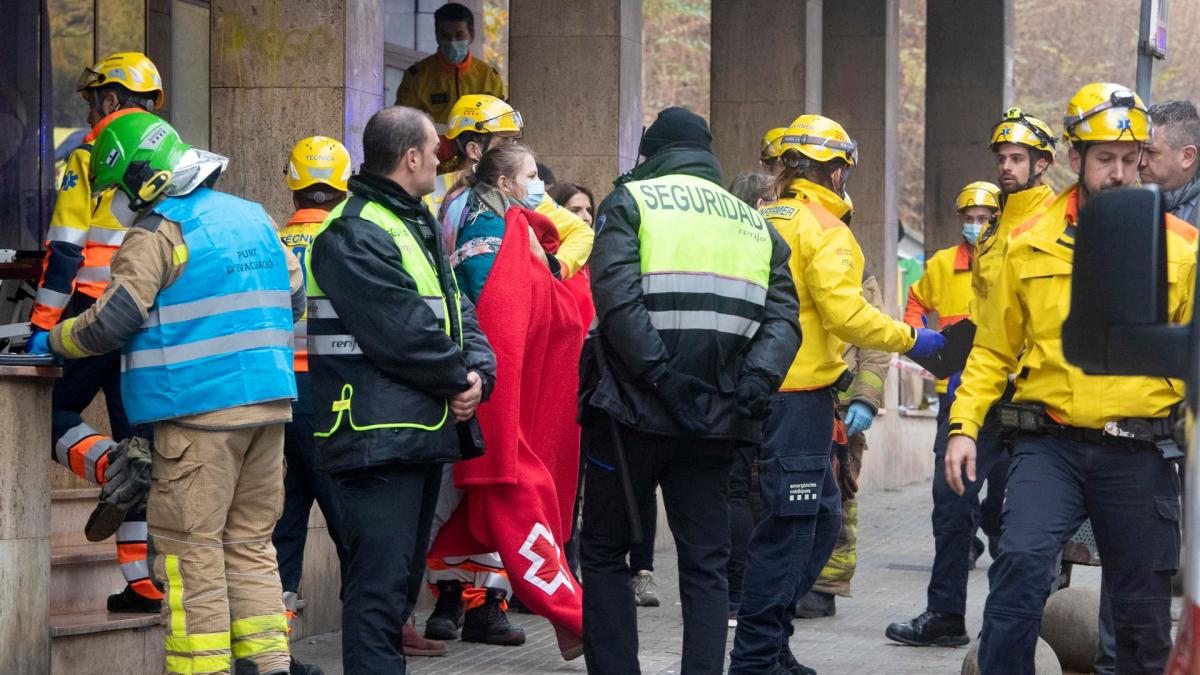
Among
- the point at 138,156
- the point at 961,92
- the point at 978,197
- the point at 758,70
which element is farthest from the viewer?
the point at 961,92

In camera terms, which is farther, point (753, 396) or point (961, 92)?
point (961, 92)

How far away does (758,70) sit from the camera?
15.1 m

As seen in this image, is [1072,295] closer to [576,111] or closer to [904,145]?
[576,111]

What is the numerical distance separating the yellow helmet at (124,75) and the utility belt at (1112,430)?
3941mm

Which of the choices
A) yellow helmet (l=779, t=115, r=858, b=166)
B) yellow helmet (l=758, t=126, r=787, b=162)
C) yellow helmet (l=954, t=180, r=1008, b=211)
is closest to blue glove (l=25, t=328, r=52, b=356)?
yellow helmet (l=779, t=115, r=858, b=166)

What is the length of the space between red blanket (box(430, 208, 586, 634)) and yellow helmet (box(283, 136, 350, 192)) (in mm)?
739

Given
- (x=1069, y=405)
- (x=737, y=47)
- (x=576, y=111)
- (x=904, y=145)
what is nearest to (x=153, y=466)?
(x=1069, y=405)

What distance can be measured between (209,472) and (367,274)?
818 mm

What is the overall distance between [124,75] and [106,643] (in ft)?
7.72

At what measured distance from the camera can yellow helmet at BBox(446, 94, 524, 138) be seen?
344 inches

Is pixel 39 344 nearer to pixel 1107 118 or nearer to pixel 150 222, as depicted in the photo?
pixel 150 222

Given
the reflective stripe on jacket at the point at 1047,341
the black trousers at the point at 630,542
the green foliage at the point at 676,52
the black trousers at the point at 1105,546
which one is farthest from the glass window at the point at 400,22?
the green foliage at the point at 676,52

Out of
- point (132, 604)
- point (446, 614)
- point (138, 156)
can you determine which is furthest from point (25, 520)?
point (446, 614)

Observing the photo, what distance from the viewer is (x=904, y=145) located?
175ft
